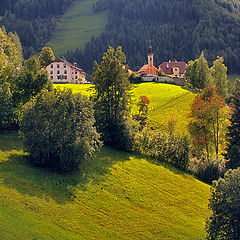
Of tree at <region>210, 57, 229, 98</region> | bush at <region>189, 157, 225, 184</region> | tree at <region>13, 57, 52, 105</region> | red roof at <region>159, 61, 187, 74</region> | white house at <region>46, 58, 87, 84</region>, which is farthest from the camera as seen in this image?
red roof at <region>159, 61, 187, 74</region>

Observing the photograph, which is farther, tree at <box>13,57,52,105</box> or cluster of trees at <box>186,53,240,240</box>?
tree at <box>13,57,52,105</box>

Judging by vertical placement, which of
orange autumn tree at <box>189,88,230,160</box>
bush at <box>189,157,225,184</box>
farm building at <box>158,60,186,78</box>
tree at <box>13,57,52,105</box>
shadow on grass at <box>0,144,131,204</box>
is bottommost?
bush at <box>189,157,225,184</box>

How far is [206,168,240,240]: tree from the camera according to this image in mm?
32469

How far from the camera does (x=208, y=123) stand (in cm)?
6606

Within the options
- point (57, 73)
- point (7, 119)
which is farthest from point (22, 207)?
point (57, 73)

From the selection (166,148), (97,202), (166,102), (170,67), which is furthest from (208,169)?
(170,67)

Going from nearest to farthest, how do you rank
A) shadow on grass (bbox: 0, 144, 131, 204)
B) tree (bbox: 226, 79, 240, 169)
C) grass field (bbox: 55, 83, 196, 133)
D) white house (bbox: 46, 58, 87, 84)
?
shadow on grass (bbox: 0, 144, 131, 204) → tree (bbox: 226, 79, 240, 169) → grass field (bbox: 55, 83, 196, 133) → white house (bbox: 46, 58, 87, 84)

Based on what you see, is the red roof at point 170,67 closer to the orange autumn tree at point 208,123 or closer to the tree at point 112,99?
the orange autumn tree at point 208,123

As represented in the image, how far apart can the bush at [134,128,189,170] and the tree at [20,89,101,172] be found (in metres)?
15.4

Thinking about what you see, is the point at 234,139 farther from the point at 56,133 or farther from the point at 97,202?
the point at 56,133

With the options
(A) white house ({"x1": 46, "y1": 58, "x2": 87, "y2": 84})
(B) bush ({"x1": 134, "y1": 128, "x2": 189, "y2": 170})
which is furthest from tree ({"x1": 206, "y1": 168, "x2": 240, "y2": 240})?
(A) white house ({"x1": 46, "y1": 58, "x2": 87, "y2": 84})

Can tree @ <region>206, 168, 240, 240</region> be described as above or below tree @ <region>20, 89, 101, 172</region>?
below

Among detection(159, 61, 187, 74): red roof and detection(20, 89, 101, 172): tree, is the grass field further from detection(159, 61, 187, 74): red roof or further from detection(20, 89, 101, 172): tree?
detection(159, 61, 187, 74): red roof

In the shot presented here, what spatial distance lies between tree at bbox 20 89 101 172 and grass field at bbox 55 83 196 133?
24294mm
